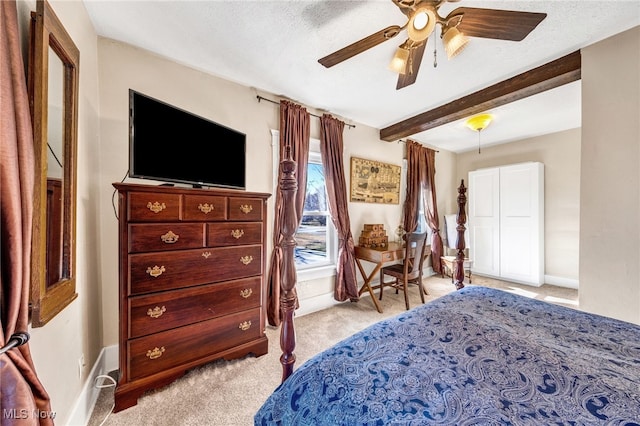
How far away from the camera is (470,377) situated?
32.1 inches

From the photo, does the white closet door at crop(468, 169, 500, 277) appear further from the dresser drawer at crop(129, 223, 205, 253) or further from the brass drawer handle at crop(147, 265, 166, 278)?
the brass drawer handle at crop(147, 265, 166, 278)

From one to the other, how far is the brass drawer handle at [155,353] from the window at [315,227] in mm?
1685

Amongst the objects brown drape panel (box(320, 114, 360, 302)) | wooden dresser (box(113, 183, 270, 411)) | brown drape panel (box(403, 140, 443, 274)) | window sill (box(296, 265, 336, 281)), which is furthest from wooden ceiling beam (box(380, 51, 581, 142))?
wooden dresser (box(113, 183, 270, 411))

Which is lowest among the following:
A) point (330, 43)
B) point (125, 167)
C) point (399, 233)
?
point (399, 233)

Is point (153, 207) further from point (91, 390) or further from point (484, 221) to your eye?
point (484, 221)

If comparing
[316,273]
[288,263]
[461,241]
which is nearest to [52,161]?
[288,263]

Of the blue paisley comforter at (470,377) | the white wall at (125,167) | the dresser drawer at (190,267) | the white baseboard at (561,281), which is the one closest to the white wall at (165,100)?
the white wall at (125,167)

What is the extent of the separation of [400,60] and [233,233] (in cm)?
177

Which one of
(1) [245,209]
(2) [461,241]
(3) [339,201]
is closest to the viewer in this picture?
(1) [245,209]

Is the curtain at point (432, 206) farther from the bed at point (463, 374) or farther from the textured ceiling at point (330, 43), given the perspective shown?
the bed at point (463, 374)

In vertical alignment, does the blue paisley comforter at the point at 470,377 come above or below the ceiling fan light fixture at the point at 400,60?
below

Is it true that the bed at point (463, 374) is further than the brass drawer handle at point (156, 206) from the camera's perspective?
No

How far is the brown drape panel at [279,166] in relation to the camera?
254 centimetres

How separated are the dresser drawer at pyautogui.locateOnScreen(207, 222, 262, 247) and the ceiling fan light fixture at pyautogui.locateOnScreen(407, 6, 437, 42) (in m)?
1.69
